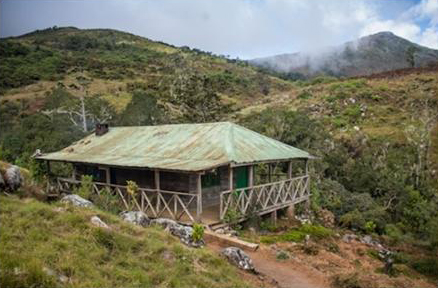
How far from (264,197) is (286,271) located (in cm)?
669

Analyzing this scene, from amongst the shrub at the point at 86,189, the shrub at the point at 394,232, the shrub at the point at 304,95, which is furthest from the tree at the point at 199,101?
the shrub at the point at 86,189

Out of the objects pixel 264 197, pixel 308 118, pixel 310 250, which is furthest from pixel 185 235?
pixel 308 118

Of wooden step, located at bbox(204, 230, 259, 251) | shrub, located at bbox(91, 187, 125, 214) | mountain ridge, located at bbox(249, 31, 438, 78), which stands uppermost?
mountain ridge, located at bbox(249, 31, 438, 78)

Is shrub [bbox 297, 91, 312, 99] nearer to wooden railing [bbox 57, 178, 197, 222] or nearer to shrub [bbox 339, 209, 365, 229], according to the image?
shrub [bbox 339, 209, 365, 229]

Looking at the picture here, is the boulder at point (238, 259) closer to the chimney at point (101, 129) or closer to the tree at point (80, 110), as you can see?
the chimney at point (101, 129)

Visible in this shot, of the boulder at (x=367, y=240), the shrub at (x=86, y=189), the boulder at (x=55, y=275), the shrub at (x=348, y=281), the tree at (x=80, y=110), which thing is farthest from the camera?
the tree at (x=80, y=110)

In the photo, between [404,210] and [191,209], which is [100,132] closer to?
[191,209]

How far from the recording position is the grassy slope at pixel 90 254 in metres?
6.98

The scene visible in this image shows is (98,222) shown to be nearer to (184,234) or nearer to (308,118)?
(184,234)

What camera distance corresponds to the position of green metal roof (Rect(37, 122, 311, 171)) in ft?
51.3

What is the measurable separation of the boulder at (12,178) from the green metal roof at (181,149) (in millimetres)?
4818

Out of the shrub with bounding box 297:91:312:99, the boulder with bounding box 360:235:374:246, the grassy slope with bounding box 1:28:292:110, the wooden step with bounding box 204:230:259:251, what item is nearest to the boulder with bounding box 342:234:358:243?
the boulder with bounding box 360:235:374:246

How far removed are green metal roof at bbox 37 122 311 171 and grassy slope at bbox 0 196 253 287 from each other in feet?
15.6

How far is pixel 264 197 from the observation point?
18625 mm
